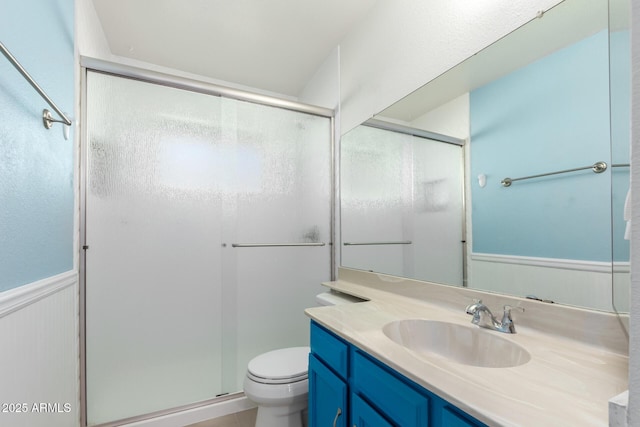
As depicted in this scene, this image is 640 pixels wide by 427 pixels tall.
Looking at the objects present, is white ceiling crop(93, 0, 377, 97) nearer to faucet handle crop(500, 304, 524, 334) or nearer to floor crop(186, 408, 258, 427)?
faucet handle crop(500, 304, 524, 334)

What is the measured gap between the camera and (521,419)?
526 millimetres

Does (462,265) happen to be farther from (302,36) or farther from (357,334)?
(302,36)

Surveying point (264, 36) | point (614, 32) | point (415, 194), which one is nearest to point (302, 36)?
point (264, 36)

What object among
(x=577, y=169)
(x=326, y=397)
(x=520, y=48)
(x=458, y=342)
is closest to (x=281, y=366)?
(x=326, y=397)

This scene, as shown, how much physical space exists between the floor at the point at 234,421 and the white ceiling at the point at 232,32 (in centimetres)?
254

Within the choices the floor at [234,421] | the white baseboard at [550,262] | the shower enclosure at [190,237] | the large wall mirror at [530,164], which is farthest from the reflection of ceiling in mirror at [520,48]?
the floor at [234,421]

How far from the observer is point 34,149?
3.38 ft

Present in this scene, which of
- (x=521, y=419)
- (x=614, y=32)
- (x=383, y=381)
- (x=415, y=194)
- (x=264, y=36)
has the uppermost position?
(x=264, y=36)

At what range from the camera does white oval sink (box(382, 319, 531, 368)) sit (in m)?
0.88

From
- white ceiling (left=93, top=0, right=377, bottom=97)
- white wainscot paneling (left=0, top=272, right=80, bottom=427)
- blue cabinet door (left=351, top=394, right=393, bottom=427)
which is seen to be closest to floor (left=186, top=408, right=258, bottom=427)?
white wainscot paneling (left=0, top=272, right=80, bottom=427)

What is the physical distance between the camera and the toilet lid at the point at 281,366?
143 centimetres

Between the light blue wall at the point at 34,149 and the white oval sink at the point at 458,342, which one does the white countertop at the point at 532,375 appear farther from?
the light blue wall at the point at 34,149

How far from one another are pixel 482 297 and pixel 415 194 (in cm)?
62

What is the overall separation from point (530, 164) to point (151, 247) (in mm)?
1945
